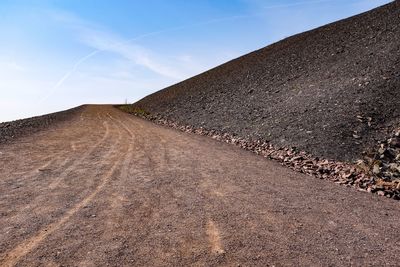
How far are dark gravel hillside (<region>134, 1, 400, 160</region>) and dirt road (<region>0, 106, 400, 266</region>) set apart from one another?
19.5 ft

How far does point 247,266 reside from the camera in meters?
6.12

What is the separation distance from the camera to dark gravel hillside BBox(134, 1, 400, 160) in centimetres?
1909

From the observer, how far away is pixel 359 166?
14.8 meters

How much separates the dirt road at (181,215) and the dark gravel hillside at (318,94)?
5957 millimetres

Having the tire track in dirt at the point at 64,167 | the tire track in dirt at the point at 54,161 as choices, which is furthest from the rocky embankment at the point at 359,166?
the tire track in dirt at the point at 54,161

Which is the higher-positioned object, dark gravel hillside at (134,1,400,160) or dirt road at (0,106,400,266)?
dark gravel hillside at (134,1,400,160)

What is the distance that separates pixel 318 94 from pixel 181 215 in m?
20.0

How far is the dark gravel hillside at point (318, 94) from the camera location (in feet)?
62.6

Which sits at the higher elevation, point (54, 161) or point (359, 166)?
point (54, 161)

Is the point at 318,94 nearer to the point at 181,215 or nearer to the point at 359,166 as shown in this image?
the point at 359,166

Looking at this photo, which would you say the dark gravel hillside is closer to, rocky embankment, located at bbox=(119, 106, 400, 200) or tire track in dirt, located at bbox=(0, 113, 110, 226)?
rocky embankment, located at bbox=(119, 106, 400, 200)

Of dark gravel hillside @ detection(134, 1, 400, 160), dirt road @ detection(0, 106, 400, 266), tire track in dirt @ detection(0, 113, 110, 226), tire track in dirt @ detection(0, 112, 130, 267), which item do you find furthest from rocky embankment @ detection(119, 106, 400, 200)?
tire track in dirt @ detection(0, 112, 130, 267)

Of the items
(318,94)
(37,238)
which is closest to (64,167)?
(37,238)

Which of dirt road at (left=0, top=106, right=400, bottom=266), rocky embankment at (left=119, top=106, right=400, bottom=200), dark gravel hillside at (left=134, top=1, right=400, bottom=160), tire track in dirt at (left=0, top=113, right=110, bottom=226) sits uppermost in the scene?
dark gravel hillside at (left=134, top=1, right=400, bottom=160)
